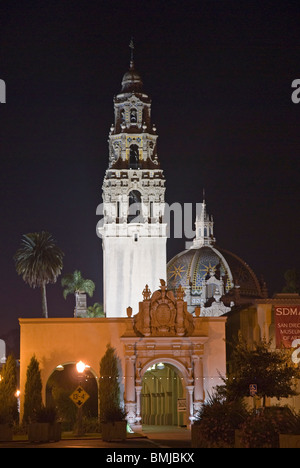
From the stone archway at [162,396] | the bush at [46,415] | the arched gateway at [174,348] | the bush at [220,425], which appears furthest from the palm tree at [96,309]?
the bush at [220,425]

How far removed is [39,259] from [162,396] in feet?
64.0

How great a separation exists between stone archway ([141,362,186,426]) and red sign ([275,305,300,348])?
6578 mm

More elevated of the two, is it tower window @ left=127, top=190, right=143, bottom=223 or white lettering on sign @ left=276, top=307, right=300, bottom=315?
tower window @ left=127, top=190, right=143, bottom=223

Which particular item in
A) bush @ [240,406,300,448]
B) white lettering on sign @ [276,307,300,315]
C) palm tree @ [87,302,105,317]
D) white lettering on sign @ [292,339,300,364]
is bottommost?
bush @ [240,406,300,448]

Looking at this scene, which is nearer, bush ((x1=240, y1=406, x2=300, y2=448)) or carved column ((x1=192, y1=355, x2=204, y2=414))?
bush ((x1=240, y1=406, x2=300, y2=448))

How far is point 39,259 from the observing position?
7469 centimetres

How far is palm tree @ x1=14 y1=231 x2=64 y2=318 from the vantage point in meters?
74.8

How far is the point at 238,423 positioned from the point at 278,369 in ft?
42.3

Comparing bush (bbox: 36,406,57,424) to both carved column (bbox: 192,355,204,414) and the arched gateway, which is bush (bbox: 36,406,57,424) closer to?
the arched gateway

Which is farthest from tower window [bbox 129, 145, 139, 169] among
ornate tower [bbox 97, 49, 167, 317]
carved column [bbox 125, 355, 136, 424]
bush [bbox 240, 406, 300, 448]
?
bush [bbox 240, 406, 300, 448]

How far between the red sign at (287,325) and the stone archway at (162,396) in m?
6.58

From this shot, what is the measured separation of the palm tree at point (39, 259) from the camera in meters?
74.8
